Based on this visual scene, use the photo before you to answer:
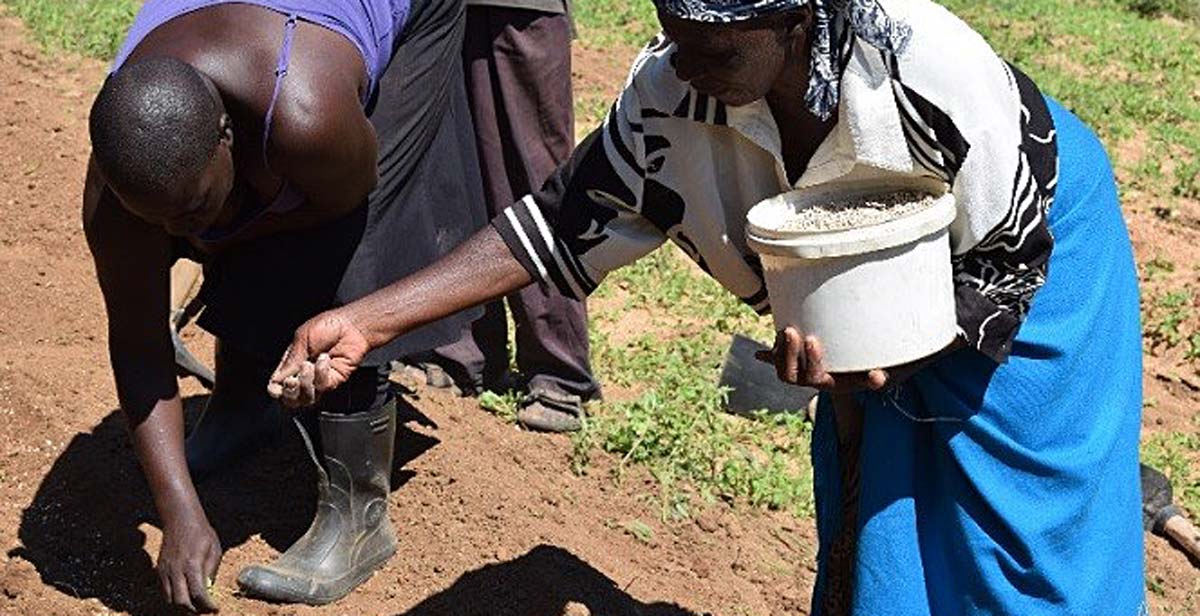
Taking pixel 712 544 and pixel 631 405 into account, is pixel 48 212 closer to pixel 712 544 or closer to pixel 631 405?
pixel 631 405

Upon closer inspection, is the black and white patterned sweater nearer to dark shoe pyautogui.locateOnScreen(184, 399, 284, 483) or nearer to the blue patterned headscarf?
the blue patterned headscarf

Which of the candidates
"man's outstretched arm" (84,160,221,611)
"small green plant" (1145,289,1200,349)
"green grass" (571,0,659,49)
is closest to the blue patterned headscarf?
"man's outstretched arm" (84,160,221,611)

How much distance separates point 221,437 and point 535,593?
830 millimetres

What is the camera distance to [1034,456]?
7.75ft

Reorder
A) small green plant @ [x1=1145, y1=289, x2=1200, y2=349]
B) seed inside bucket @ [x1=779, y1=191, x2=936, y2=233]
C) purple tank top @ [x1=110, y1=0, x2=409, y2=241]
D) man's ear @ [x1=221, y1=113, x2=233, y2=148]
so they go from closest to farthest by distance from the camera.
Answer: seed inside bucket @ [x1=779, y1=191, x2=936, y2=233]
man's ear @ [x1=221, y1=113, x2=233, y2=148]
purple tank top @ [x1=110, y1=0, x2=409, y2=241]
small green plant @ [x1=1145, y1=289, x2=1200, y2=349]

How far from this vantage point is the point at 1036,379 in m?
2.35

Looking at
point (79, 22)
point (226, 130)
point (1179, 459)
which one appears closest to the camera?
point (226, 130)

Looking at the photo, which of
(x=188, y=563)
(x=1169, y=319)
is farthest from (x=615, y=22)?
(x=188, y=563)

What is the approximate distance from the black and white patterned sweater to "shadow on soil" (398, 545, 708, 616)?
1109 millimetres

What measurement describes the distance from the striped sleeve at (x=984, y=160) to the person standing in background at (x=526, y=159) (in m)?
1.81

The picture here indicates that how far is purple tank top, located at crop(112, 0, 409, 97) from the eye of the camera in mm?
2969

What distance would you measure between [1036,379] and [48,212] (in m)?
3.52

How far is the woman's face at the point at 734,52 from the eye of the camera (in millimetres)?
2053

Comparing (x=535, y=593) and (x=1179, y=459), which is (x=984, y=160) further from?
(x=1179, y=459)
